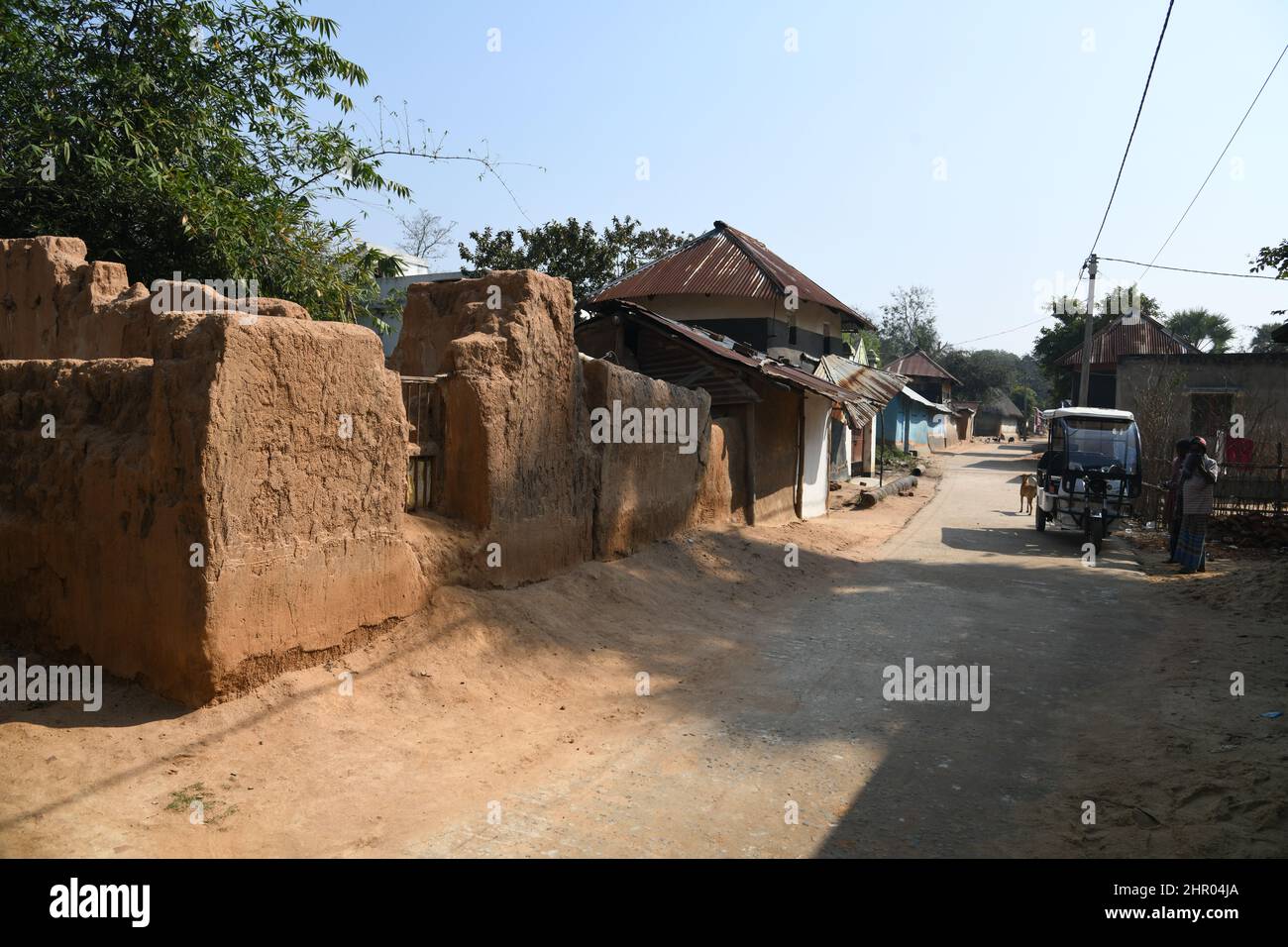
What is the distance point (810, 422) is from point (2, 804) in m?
16.5

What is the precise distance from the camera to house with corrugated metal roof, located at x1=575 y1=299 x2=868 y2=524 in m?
15.4

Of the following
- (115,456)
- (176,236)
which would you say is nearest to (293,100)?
(176,236)

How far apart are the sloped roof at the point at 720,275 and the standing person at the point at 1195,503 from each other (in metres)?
11.8

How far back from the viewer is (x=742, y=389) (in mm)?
15344

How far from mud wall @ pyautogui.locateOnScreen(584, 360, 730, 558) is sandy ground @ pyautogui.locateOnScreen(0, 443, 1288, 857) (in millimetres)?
708

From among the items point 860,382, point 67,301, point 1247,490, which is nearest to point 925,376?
point 860,382

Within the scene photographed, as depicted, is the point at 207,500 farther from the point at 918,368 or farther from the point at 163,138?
the point at 918,368

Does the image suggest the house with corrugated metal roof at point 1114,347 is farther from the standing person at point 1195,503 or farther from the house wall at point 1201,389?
the standing person at point 1195,503

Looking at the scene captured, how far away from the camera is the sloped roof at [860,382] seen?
21.0 metres

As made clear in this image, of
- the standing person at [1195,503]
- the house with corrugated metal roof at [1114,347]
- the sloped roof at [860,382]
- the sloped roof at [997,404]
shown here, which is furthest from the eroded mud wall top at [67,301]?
the sloped roof at [997,404]

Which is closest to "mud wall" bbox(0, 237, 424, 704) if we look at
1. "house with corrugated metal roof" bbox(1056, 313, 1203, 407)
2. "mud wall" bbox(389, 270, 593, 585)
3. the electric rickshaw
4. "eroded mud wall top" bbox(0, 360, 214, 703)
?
"eroded mud wall top" bbox(0, 360, 214, 703)

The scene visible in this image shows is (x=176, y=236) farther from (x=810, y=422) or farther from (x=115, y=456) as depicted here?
(x=810, y=422)

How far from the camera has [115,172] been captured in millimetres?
10445

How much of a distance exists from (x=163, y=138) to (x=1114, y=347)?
40.7m
